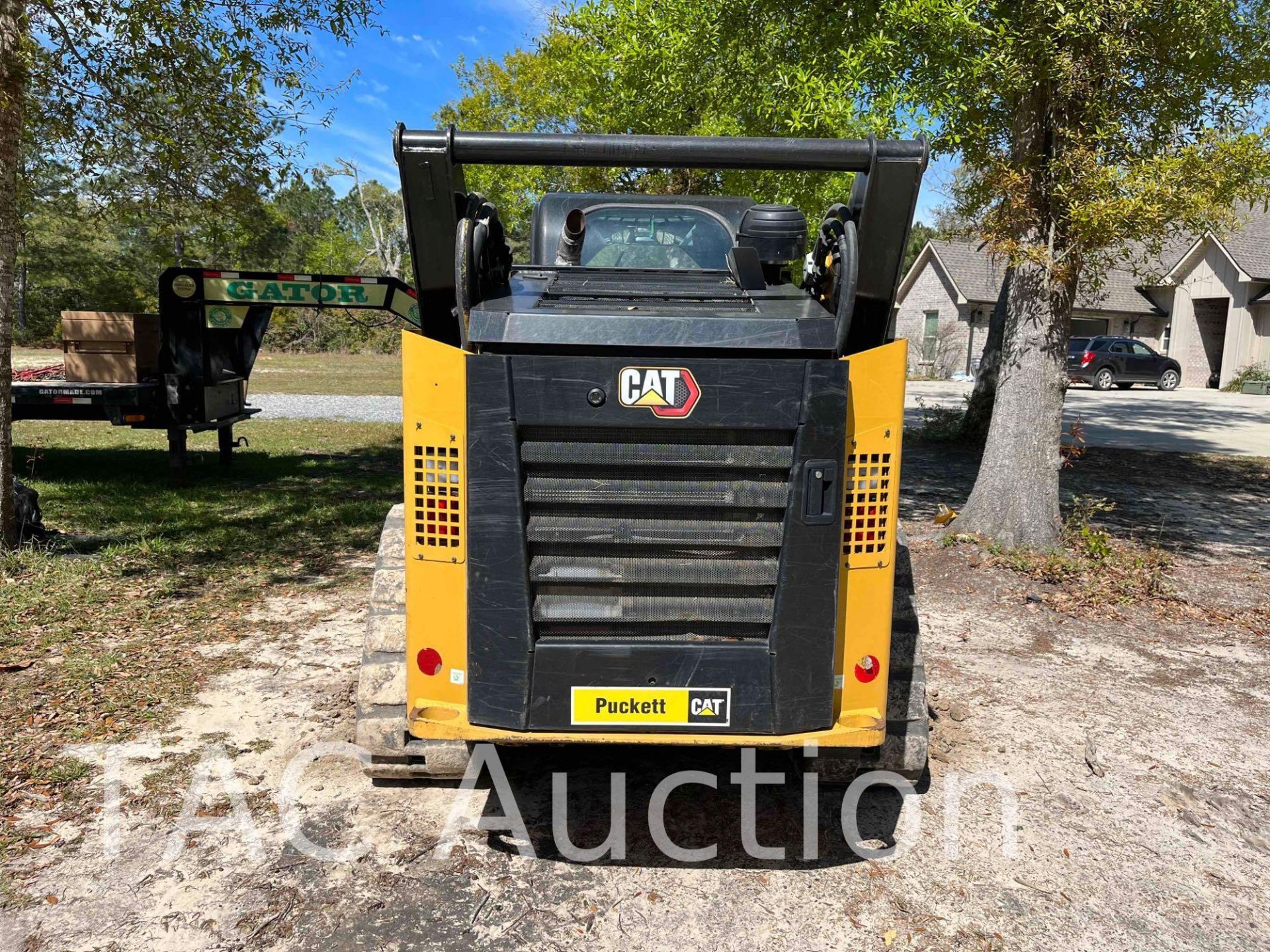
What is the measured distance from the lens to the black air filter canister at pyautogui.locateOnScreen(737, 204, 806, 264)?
4.22m

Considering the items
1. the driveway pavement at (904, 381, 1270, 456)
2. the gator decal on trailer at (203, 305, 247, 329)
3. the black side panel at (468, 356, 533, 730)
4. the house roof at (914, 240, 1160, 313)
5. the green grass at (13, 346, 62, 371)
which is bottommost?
the driveway pavement at (904, 381, 1270, 456)

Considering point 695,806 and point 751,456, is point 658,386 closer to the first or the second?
point 751,456

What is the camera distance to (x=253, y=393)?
2088cm

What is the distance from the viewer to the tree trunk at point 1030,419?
7598mm

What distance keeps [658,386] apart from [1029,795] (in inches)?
98.5

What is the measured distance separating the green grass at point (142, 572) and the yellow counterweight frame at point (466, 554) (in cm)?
173

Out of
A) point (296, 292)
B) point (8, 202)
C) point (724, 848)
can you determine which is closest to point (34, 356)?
point (296, 292)

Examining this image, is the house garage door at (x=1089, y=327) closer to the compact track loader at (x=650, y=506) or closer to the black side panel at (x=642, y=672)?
the compact track loader at (x=650, y=506)

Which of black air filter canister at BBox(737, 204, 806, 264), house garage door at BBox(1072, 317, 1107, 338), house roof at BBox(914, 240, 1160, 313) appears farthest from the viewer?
house garage door at BBox(1072, 317, 1107, 338)

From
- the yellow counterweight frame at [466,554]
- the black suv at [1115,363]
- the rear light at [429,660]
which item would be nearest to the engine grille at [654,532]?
the yellow counterweight frame at [466,554]

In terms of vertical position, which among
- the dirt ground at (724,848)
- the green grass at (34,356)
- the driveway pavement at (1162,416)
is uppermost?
the green grass at (34,356)

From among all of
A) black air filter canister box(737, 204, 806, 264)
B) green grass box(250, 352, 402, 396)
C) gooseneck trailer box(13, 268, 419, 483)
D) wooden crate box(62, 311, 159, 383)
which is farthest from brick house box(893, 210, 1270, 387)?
black air filter canister box(737, 204, 806, 264)

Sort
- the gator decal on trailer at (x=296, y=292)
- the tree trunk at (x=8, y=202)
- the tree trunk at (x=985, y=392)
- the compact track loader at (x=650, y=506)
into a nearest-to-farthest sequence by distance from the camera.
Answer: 1. the compact track loader at (x=650, y=506)
2. the tree trunk at (x=8, y=202)
3. the gator decal on trailer at (x=296, y=292)
4. the tree trunk at (x=985, y=392)

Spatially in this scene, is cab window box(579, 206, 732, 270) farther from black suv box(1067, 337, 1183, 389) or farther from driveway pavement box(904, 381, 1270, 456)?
black suv box(1067, 337, 1183, 389)
